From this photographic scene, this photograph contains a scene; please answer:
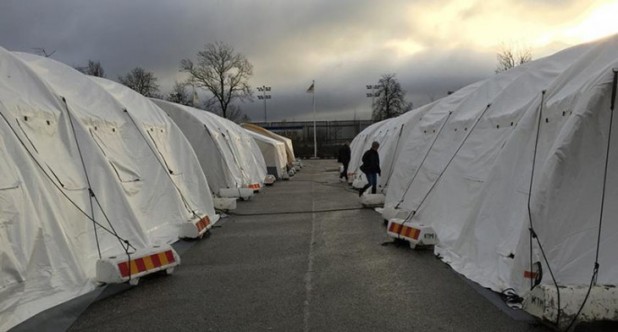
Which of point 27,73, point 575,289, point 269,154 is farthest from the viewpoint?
point 269,154

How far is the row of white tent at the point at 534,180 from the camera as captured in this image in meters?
5.27

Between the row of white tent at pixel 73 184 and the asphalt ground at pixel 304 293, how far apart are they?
0.70 meters

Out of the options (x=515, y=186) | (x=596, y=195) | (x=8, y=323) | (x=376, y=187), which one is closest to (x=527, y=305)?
(x=596, y=195)

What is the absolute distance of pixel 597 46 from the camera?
6.07m

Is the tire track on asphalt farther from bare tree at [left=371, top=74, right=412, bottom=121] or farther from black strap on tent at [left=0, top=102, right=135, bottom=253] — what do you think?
bare tree at [left=371, top=74, right=412, bottom=121]

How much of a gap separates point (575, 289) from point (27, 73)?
774cm

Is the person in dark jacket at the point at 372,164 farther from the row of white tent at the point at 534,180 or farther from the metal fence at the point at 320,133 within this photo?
the metal fence at the point at 320,133

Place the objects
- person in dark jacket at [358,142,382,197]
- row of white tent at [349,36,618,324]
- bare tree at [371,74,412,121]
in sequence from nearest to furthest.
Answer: row of white tent at [349,36,618,324], person in dark jacket at [358,142,382,197], bare tree at [371,74,412,121]

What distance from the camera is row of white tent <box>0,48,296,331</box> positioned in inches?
217

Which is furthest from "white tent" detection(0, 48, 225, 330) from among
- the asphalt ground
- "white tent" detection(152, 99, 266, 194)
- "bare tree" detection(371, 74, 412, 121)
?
"bare tree" detection(371, 74, 412, 121)

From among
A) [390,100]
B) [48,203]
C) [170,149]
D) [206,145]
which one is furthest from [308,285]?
[390,100]

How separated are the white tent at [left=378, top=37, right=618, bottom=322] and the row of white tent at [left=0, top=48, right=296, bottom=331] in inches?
184

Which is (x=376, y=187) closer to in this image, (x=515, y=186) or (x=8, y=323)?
(x=515, y=186)

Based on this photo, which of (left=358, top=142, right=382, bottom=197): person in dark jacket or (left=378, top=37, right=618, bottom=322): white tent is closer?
(left=378, top=37, right=618, bottom=322): white tent
